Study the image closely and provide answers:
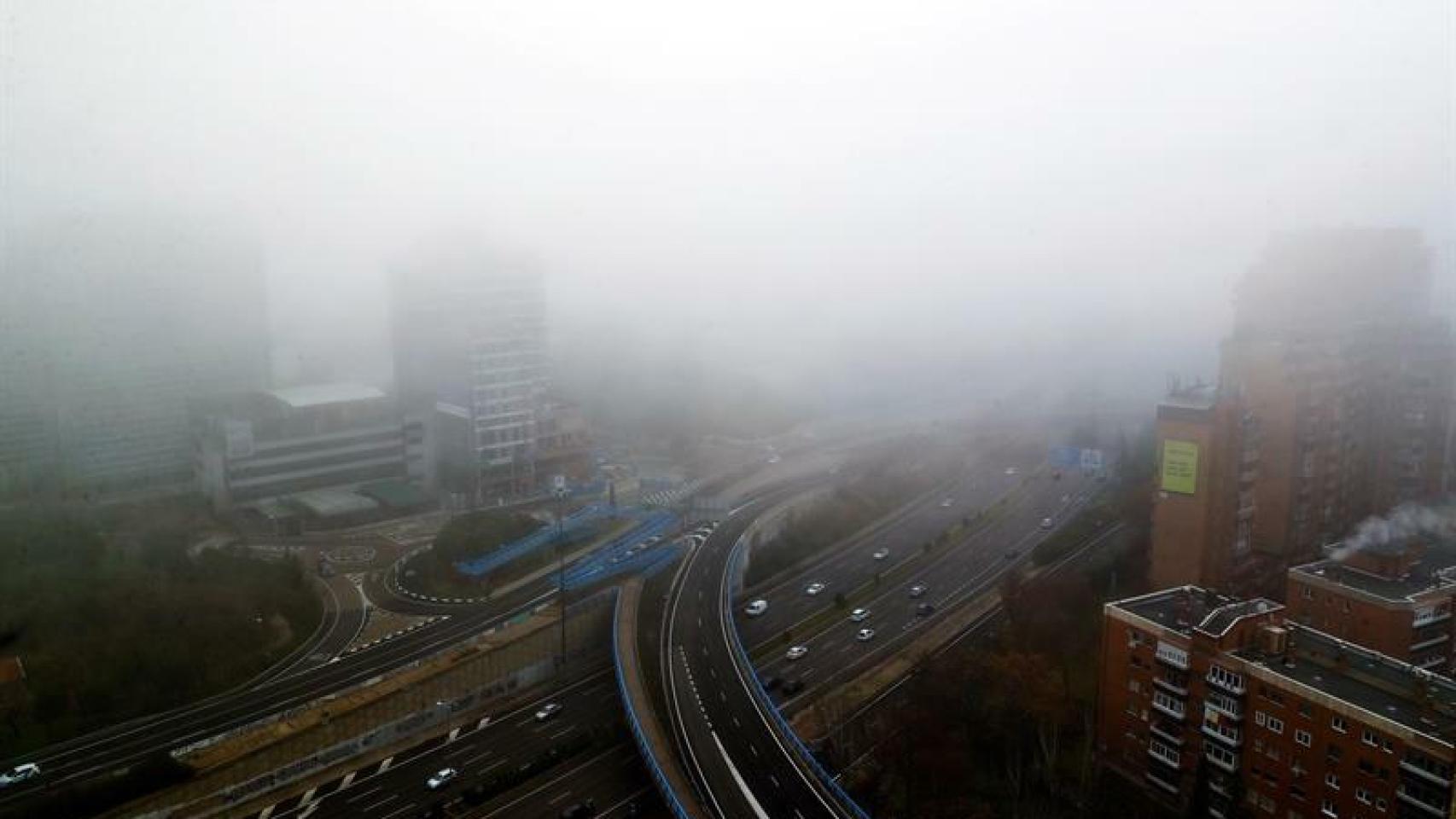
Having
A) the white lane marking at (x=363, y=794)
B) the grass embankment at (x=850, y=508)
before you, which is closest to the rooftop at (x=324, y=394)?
the grass embankment at (x=850, y=508)

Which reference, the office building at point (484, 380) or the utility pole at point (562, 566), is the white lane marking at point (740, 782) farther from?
the office building at point (484, 380)

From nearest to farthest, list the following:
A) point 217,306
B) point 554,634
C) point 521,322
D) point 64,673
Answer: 1. point 64,673
2. point 554,634
3. point 521,322
4. point 217,306

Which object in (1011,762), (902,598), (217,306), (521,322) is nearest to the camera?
(1011,762)

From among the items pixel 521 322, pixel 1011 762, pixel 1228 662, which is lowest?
pixel 1011 762

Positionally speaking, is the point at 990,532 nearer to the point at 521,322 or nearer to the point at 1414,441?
the point at 1414,441

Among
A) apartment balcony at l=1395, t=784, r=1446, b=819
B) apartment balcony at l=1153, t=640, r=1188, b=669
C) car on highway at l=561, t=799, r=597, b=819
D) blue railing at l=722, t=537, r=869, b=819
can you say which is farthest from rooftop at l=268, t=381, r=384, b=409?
apartment balcony at l=1395, t=784, r=1446, b=819

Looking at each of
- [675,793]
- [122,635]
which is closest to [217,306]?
[122,635]

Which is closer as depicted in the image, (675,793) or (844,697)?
(675,793)
